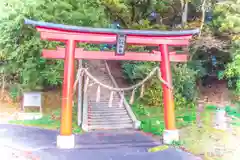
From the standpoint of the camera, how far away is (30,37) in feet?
53.5

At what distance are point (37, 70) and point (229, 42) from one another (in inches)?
382

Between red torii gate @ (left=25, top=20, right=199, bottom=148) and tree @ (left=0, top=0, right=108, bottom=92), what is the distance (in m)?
4.33

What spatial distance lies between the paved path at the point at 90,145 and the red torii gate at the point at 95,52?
2.01 feet

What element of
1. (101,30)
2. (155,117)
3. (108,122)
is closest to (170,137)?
(108,122)

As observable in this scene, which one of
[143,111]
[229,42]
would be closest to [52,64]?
[143,111]

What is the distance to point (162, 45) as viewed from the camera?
12.4 meters

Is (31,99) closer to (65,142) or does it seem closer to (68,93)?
(68,93)

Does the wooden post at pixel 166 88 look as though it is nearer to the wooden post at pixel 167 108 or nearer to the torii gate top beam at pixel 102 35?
the wooden post at pixel 167 108

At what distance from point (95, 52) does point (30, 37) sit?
576 cm

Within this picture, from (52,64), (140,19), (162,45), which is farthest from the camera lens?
(140,19)

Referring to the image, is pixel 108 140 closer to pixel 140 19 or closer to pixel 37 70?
pixel 37 70

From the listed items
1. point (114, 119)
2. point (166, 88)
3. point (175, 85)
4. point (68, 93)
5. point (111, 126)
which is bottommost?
point (111, 126)

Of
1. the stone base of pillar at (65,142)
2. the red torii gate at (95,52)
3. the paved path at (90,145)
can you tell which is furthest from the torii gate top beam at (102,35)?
the paved path at (90,145)

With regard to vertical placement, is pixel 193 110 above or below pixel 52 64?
below
